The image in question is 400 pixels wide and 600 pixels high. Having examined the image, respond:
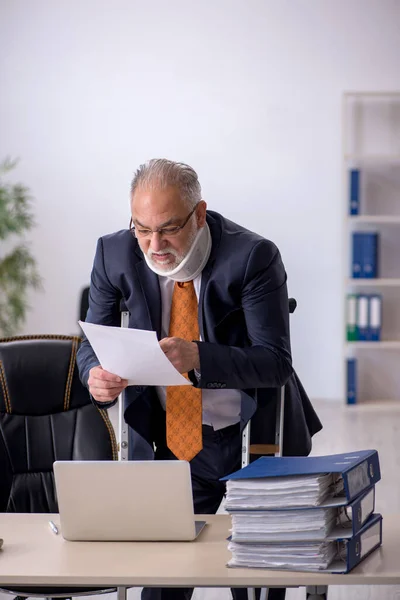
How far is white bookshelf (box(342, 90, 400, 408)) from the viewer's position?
24.2ft

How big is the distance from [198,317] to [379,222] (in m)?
5.19

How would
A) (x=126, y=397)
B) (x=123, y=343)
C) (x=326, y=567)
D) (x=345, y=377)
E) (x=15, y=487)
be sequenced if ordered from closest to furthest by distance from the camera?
(x=326, y=567)
(x=123, y=343)
(x=126, y=397)
(x=15, y=487)
(x=345, y=377)

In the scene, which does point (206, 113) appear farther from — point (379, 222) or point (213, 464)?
point (213, 464)

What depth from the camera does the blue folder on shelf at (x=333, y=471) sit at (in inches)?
65.7

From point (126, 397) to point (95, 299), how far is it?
11.3 inches

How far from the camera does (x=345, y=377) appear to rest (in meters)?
7.22

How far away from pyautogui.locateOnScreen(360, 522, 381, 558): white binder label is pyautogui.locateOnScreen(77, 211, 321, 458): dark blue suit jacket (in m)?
0.52

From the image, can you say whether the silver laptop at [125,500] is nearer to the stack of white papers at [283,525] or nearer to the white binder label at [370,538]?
the stack of white papers at [283,525]

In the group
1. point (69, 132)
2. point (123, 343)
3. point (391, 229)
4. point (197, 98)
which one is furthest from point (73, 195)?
point (123, 343)

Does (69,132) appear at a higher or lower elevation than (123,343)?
higher

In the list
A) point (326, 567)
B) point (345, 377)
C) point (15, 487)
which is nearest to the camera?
point (326, 567)

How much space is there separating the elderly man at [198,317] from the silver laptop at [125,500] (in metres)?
0.32

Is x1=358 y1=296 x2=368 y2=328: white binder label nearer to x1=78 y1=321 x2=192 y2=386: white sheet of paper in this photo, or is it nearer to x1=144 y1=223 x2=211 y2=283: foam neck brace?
x1=144 y1=223 x2=211 y2=283: foam neck brace

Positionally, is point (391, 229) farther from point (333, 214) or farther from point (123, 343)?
point (123, 343)
